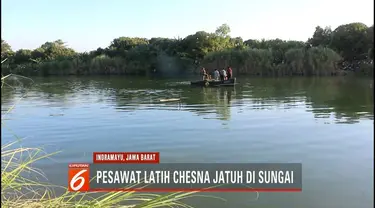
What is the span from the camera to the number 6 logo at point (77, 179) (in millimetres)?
3800

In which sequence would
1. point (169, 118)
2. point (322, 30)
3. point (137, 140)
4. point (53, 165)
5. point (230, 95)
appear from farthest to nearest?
point (322, 30)
point (230, 95)
point (169, 118)
point (137, 140)
point (53, 165)

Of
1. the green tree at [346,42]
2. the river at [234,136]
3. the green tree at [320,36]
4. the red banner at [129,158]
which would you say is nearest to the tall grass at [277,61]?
the green tree at [346,42]

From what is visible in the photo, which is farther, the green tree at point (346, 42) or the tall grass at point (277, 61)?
the tall grass at point (277, 61)

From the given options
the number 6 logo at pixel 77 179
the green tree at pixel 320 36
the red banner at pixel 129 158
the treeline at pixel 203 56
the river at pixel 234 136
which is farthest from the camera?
the green tree at pixel 320 36

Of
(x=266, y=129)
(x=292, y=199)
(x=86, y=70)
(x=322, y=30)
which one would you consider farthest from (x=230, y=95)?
(x=86, y=70)

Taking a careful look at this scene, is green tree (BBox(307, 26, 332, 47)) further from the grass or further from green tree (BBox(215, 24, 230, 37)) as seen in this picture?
the grass

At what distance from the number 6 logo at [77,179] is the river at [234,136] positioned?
948mm

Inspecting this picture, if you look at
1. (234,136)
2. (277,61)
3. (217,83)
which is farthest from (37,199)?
(277,61)

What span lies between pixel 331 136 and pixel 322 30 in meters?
38.6

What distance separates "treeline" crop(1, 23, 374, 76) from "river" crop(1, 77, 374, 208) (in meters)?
21.6

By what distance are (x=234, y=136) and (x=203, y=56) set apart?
43866mm

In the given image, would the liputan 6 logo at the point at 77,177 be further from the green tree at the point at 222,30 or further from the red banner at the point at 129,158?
the green tree at the point at 222,30

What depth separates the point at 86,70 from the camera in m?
57.4

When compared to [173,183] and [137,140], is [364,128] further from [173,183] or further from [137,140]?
[173,183]
